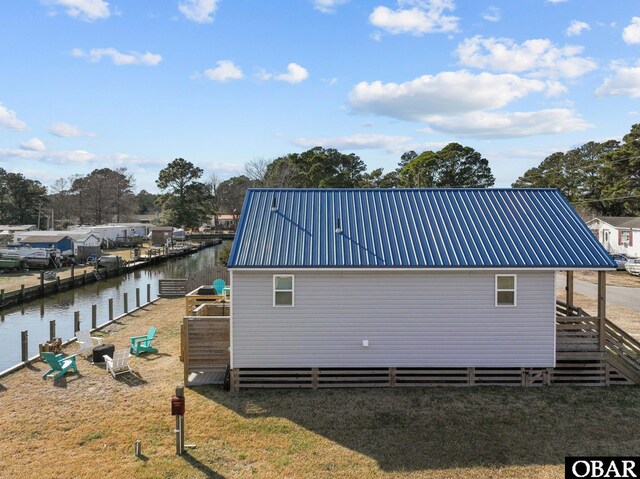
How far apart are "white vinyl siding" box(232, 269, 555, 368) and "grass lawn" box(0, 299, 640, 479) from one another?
0.95 m

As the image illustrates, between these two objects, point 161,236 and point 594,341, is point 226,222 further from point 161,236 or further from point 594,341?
point 594,341

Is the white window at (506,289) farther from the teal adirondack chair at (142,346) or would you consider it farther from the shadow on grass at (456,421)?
the teal adirondack chair at (142,346)

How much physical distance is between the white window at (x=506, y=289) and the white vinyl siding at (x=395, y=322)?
0.14m

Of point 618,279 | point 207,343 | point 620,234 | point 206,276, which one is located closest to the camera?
point 207,343

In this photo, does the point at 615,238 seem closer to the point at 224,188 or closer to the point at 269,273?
the point at 269,273

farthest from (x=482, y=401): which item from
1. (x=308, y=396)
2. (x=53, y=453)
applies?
(x=53, y=453)

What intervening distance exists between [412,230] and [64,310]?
24.9 m

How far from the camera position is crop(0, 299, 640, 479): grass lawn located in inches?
356

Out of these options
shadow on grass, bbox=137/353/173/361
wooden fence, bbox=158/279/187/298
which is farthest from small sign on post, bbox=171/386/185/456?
wooden fence, bbox=158/279/187/298

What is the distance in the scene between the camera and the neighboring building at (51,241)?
158 feet

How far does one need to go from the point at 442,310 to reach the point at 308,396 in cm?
436

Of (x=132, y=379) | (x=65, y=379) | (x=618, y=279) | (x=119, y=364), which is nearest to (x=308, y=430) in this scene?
(x=132, y=379)

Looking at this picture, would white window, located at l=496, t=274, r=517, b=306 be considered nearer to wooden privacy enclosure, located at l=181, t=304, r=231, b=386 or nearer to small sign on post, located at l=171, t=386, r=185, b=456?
wooden privacy enclosure, located at l=181, t=304, r=231, b=386

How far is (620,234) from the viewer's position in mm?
43875
